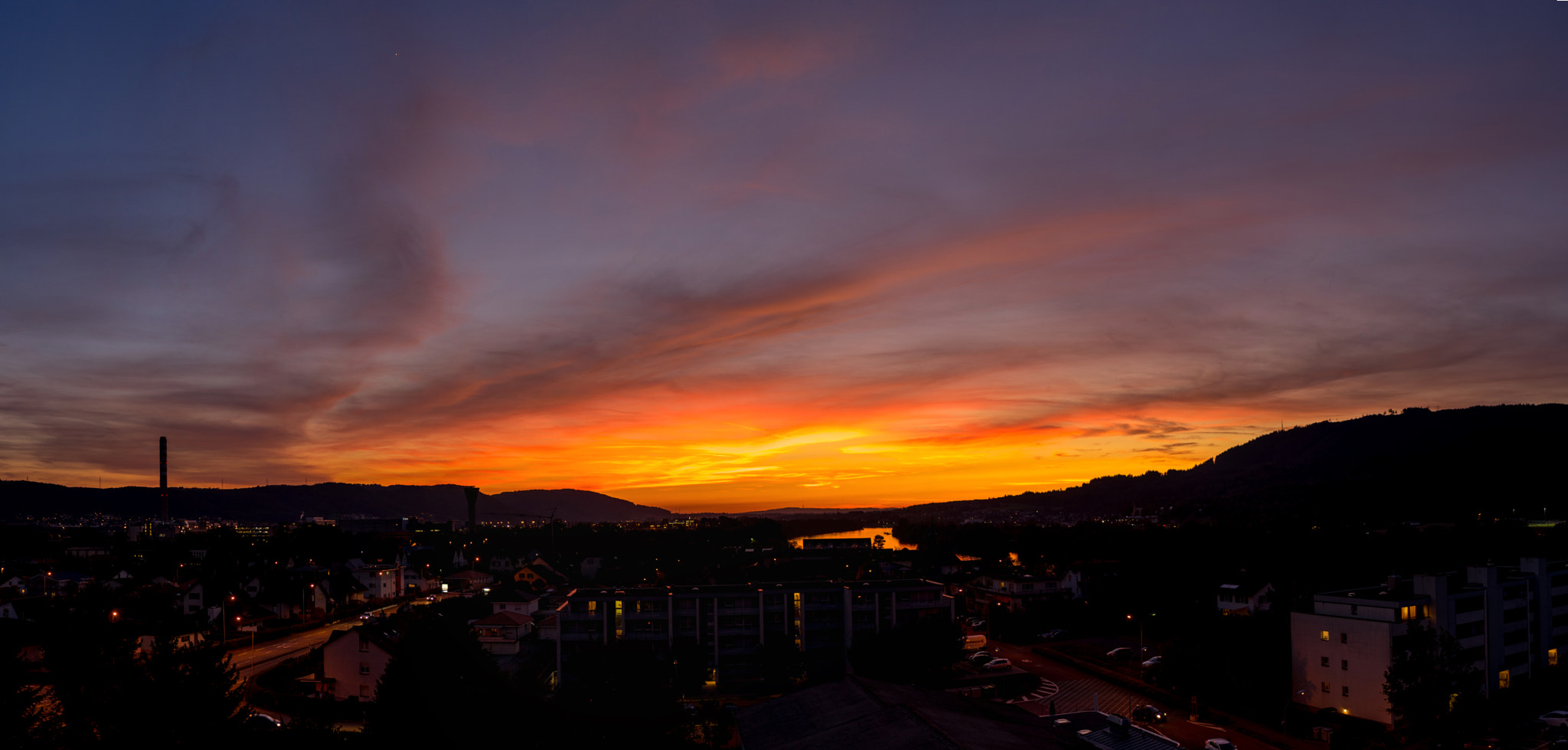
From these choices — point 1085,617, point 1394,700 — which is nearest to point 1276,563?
point 1085,617

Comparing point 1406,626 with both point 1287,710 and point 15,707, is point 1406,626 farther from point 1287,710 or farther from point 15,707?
point 15,707

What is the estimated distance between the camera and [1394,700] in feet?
83.6

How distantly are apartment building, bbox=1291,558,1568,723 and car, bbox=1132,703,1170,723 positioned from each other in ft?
16.3

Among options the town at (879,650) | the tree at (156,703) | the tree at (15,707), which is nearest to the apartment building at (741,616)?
the town at (879,650)

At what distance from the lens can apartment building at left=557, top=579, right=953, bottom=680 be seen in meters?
36.2

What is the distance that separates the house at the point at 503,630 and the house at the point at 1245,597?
38685mm

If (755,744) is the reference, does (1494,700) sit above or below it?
below

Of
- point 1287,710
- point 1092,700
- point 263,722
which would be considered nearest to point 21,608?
point 263,722

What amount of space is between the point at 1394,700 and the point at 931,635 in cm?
1523

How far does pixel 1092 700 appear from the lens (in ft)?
101

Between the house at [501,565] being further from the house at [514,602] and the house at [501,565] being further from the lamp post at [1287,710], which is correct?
the lamp post at [1287,710]

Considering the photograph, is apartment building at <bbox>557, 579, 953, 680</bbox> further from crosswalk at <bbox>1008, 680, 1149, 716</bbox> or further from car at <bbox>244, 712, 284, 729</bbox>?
car at <bbox>244, 712, 284, 729</bbox>

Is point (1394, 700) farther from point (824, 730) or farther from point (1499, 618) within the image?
point (824, 730)

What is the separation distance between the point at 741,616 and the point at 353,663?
52.5 ft
